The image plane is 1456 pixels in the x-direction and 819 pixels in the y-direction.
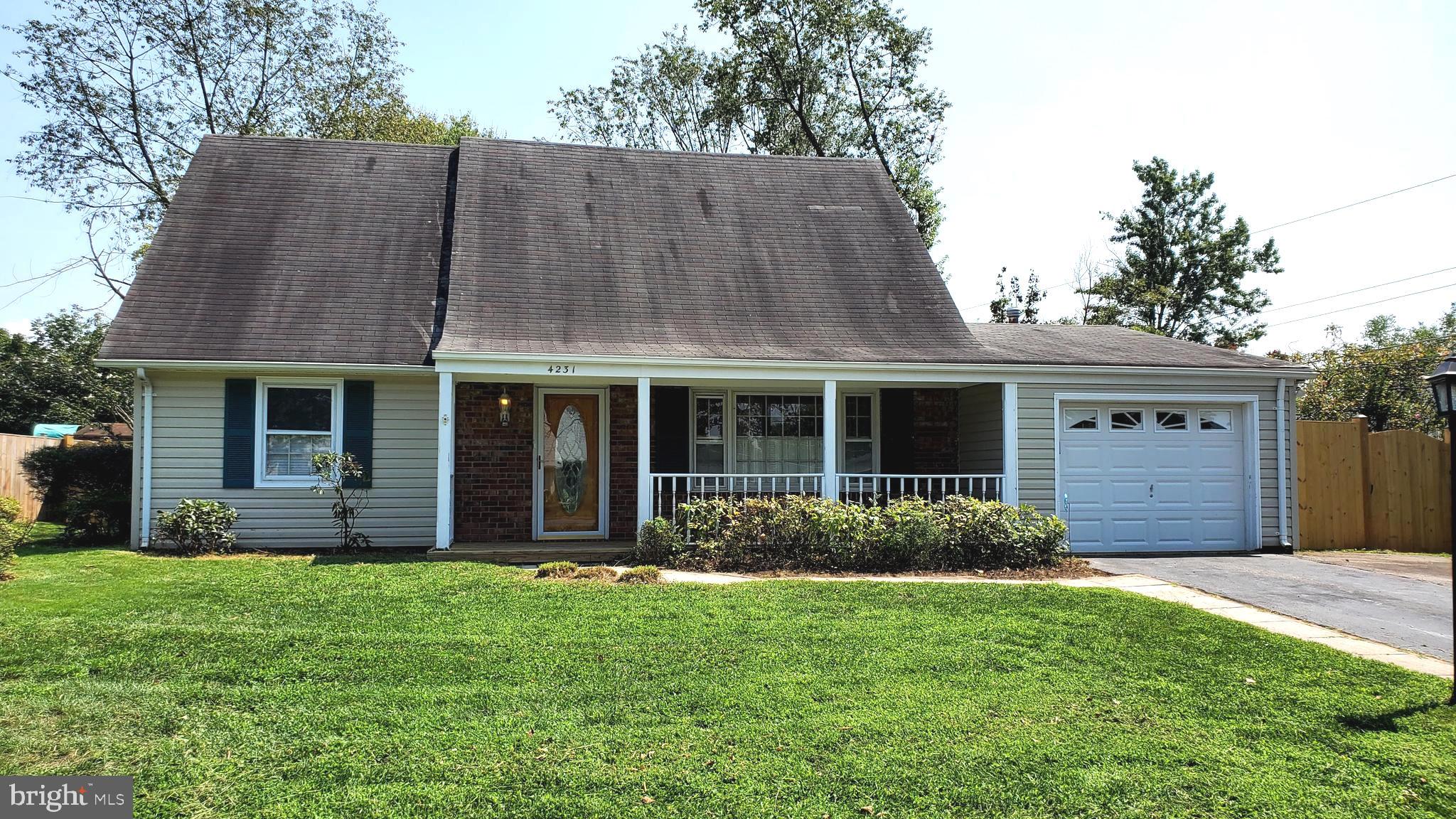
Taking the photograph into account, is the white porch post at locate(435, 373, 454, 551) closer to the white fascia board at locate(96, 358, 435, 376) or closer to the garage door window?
the white fascia board at locate(96, 358, 435, 376)

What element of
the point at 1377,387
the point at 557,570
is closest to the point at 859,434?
the point at 557,570

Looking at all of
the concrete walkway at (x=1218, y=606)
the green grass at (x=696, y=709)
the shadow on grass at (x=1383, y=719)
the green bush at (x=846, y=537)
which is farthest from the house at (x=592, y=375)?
the shadow on grass at (x=1383, y=719)

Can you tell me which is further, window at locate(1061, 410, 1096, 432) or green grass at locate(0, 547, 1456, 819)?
window at locate(1061, 410, 1096, 432)

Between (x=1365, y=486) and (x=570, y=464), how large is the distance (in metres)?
12.5

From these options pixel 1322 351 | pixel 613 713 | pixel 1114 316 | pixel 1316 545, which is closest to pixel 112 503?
pixel 613 713

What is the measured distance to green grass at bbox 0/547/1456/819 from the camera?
4.26m

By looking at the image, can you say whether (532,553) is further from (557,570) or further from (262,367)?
(262,367)

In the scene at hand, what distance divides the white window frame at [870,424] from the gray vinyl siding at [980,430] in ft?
4.56

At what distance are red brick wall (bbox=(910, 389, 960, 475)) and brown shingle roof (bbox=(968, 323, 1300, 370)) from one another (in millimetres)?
1154

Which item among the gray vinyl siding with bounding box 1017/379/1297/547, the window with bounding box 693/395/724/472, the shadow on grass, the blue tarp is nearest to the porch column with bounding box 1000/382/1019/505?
the gray vinyl siding with bounding box 1017/379/1297/547

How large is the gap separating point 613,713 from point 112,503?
412 inches

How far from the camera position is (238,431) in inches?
461

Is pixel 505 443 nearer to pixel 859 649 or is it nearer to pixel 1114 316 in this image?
pixel 859 649

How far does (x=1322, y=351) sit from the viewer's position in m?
26.5
